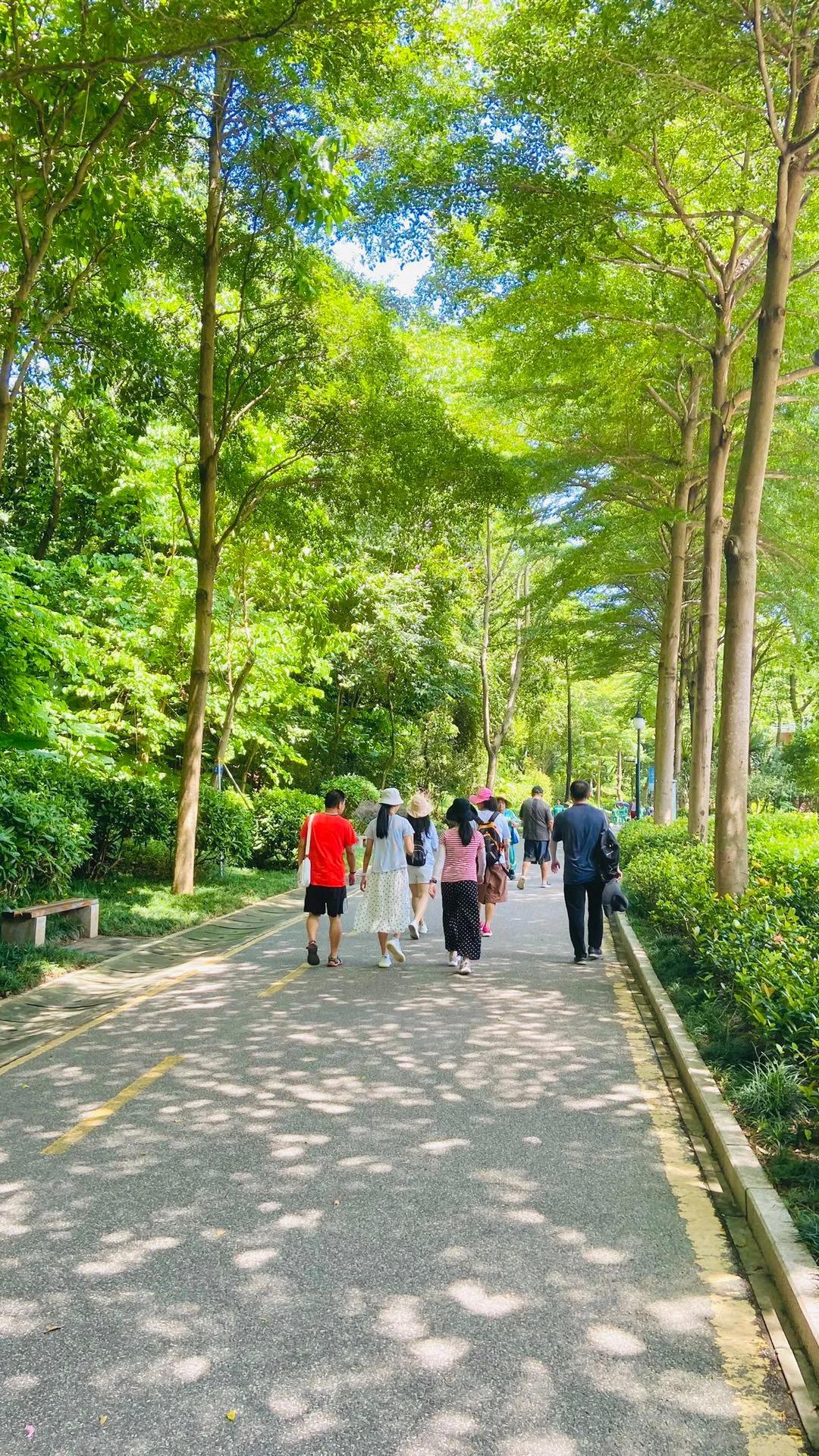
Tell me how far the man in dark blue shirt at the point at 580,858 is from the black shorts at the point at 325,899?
2334 millimetres

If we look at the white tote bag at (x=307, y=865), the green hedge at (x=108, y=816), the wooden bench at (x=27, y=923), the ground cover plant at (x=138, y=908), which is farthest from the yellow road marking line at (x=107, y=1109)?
the green hedge at (x=108, y=816)

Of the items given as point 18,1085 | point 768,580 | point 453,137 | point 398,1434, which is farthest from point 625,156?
point 398,1434

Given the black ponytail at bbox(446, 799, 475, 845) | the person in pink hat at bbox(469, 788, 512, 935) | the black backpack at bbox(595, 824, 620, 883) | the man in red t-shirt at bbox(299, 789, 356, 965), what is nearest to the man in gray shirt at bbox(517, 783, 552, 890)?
the person in pink hat at bbox(469, 788, 512, 935)

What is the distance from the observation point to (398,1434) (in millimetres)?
2996

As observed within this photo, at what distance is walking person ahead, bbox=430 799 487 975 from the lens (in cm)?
1090

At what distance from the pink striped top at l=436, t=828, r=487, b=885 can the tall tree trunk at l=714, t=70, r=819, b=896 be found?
2.41m

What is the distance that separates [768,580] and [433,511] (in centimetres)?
711

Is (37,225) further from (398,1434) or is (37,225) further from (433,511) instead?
(398,1434)

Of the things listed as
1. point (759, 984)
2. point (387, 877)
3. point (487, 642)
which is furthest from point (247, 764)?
point (759, 984)

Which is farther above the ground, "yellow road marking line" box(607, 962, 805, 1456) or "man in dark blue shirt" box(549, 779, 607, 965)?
"man in dark blue shirt" box(549, 779, 607, 965)

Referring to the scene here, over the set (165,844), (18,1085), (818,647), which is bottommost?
(18,1085)

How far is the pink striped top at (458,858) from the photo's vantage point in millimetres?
11062

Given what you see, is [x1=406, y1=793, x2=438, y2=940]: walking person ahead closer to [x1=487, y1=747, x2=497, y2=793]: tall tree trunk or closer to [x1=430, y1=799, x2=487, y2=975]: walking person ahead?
[x1=430, y1=799, x2=487, y2=975]: walking person ahead

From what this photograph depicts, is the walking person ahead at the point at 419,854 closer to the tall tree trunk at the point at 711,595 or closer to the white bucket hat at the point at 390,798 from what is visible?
the white bucket hat at the point at 390,798
